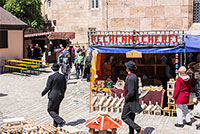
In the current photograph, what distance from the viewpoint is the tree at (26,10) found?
1282 inches

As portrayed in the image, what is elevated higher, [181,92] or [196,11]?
[196,11]

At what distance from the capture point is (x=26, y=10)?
33469 mm

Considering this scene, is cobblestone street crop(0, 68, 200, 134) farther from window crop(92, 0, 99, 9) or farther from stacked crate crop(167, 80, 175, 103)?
window crop(92, 0, 99, 9)

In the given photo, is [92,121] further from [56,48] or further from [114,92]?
[56,48]

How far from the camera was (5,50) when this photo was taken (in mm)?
20625

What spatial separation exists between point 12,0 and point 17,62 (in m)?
13.7

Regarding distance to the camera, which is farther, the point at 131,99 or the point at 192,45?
the point at 192,45

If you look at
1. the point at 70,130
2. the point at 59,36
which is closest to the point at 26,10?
the point at 59,36

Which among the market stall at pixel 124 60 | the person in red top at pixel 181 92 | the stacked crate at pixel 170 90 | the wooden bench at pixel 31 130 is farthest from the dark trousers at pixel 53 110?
the stacked crate at pixel 170 90

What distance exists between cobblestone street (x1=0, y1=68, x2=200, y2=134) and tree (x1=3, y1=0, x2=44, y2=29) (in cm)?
1635

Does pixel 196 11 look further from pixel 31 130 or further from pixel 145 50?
pixel 31 130

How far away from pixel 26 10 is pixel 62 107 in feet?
77.2

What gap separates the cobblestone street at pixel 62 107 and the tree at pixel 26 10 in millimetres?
16347

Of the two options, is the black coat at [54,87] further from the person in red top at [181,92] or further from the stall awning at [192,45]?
the stall awning at [192,45]
